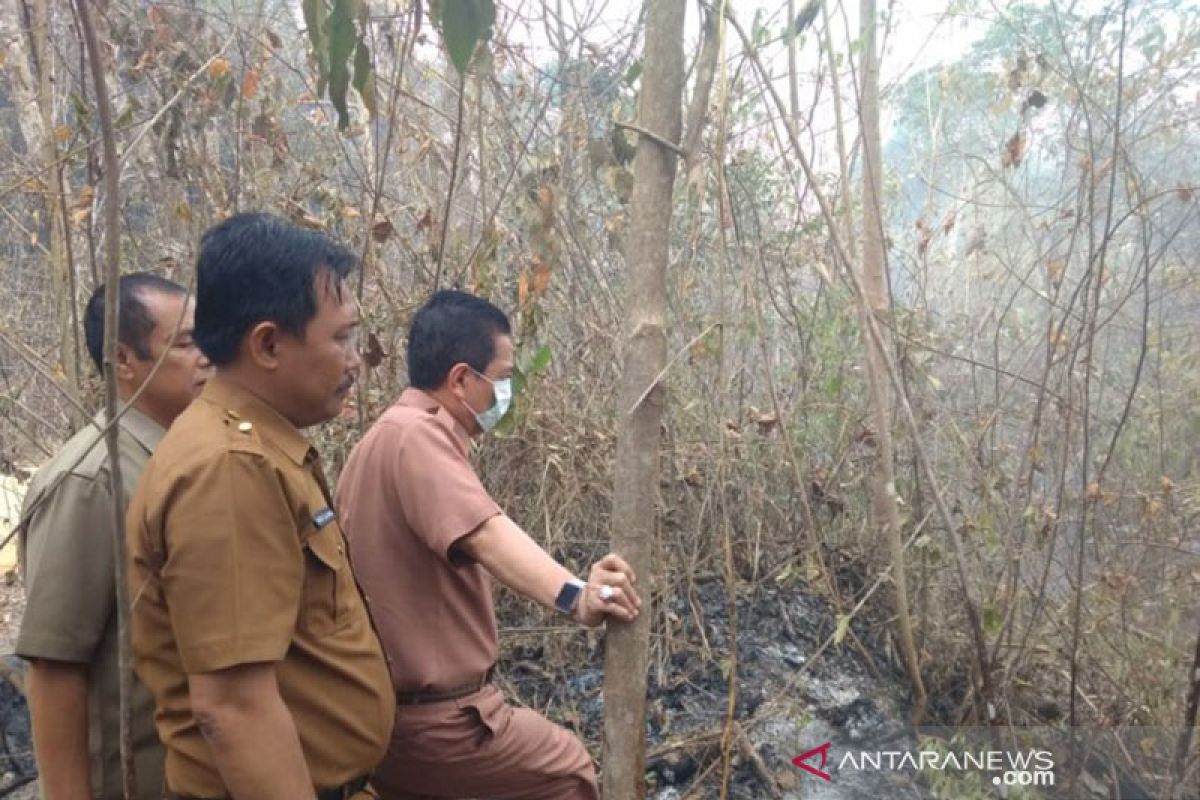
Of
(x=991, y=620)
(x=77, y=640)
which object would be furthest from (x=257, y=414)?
(x=991, y=620)

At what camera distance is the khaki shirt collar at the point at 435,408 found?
6.08ft

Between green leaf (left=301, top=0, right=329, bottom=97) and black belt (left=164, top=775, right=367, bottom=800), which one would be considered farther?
green leaf (left=301, top=0, right=329, bottom=97)

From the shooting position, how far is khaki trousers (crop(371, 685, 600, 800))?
1.75m

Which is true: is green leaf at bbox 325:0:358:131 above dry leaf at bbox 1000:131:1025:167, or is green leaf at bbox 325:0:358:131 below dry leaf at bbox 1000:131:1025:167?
above

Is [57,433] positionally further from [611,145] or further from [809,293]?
[809,293]

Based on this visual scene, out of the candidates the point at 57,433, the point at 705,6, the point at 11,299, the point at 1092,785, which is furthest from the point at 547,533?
the point at 11,299

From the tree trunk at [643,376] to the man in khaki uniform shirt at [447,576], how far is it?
5.0 inches

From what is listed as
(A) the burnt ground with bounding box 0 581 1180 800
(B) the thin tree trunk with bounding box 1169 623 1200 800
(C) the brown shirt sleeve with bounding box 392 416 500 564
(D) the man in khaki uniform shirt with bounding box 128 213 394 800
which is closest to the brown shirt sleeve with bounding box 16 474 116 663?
(D) the man in khaki uniform shirt with bounding box 128 213 394 800

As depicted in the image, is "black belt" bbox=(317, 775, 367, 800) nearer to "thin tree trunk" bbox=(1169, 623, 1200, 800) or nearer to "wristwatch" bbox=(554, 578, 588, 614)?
"wristwatch" bbox=(554, 578, 588, 614)

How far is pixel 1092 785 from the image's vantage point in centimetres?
271

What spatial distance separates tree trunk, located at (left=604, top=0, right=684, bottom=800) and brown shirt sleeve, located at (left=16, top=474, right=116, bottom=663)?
83 centimetres

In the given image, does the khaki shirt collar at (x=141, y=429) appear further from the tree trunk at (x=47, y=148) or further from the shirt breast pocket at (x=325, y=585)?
the tree trunk at (x=47, y=148)

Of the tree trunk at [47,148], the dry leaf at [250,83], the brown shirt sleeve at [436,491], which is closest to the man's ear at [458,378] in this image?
the brown shirt sleeve at [436,491]

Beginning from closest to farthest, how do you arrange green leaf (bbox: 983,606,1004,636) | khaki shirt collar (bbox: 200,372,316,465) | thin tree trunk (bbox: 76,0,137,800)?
1. thin tree trunk (bbox: 76,0,137,800)
2. khaki shirt collar (bbox: 200,372,316,465)
3. green leaf (bbox: 983,606,1004,636)
